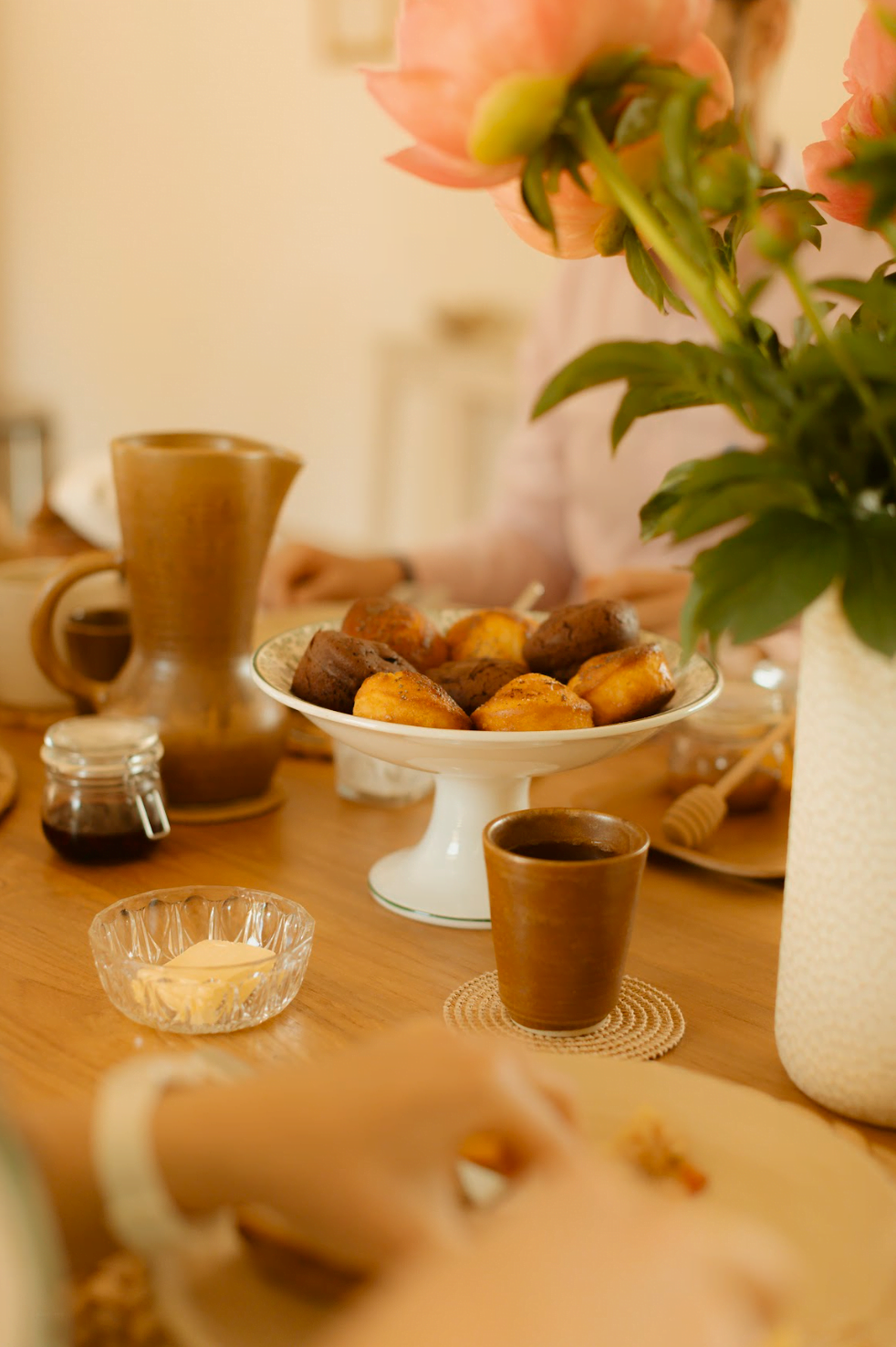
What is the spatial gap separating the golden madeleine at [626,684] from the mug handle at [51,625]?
0.39 m

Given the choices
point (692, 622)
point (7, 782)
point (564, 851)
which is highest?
point (692, 622)

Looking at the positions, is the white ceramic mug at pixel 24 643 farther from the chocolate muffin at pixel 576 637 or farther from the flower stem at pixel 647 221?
the flower stem at pixel 647 221

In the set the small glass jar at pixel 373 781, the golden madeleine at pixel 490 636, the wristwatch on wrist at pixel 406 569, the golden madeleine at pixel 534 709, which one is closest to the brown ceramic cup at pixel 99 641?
the small glass jar at pixel 373 781

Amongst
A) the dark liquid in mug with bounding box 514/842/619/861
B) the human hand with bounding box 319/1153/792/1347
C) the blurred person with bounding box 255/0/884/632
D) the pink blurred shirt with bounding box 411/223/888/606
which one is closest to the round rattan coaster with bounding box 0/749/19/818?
the dark liquid in mug with bounding box 514/842/619/861

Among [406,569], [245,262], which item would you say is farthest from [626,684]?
[245,262]

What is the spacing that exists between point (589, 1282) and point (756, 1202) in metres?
0.18

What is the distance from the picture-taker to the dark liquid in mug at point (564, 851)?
661 mm

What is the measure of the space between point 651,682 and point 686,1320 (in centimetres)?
47

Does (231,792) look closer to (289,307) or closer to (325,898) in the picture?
(325,898)

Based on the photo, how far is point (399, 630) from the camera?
85 cm

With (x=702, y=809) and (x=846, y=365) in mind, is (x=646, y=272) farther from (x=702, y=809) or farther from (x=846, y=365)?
(x=702, y=809)

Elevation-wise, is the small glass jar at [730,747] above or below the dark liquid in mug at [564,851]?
below

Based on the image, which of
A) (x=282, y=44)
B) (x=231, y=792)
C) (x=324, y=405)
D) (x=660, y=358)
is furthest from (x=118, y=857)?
(x=282, y=44)

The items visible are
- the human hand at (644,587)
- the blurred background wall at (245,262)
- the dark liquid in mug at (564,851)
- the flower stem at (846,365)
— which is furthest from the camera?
the blurred background wall at (245,262)
